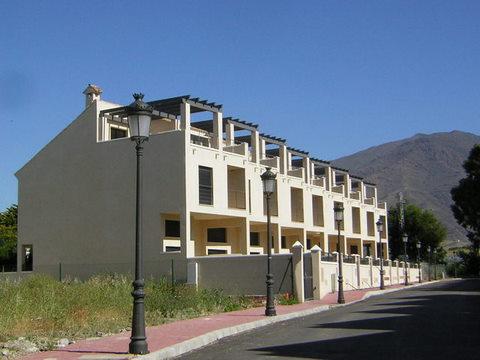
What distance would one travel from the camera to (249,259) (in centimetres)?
3173

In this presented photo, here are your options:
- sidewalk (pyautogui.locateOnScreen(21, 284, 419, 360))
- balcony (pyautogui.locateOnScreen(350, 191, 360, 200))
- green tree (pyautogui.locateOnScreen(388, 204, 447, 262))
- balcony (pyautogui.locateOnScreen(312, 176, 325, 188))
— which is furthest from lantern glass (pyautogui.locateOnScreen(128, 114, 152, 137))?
green tree (pyautogui.locateOnScreen(388, 204, 447, 262))

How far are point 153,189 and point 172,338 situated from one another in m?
22.3

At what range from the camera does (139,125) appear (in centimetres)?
1321

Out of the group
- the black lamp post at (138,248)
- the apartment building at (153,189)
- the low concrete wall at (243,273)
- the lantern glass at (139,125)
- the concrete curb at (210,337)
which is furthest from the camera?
the apartment building at (153,189)

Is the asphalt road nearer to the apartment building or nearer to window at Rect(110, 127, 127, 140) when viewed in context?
the apartment building

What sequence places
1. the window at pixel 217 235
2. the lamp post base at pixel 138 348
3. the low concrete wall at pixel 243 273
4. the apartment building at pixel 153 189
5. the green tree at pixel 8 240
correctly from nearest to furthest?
the lamp post base at pixel 138 348 < the low concrete wall at pixel 243 273 < the apartment building at pixel 153 189 < the window at pixel 217 235 < the green tree at pixel 8 240

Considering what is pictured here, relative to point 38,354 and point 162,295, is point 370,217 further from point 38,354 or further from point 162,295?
point 38,354

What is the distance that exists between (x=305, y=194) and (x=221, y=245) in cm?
1182

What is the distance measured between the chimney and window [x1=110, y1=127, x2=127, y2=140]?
225 centimetres

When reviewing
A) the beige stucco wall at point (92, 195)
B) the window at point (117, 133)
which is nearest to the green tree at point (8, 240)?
the beige stucco wall at point (92, 195)

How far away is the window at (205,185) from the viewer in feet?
120

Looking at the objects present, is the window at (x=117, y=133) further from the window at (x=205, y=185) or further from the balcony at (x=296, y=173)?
the balcony at (x=296, y=173)

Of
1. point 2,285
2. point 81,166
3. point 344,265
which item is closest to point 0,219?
point 81,166

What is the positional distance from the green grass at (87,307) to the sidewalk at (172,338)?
1136mm
